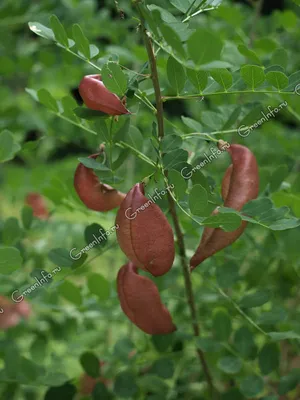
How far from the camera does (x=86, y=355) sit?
698 mm

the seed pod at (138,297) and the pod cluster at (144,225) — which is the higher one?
the pod cluster at (144,225)

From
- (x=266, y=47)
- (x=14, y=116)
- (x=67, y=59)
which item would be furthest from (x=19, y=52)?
(x=266, y=47)

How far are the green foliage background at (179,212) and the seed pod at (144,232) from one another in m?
0.03

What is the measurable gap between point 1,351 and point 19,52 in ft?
1.95

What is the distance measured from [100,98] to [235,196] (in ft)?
0.44

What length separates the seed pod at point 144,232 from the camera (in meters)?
0.45

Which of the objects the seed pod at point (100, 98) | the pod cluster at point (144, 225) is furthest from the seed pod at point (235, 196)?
the seed pod at point (100, 98)

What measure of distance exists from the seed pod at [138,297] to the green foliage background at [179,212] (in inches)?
1.6

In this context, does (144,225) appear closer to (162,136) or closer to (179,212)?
(162,136)

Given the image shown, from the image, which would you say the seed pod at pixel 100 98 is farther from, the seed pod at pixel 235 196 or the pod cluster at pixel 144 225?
the seed pod at pixel 235 196

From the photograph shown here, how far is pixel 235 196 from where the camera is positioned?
508 mm

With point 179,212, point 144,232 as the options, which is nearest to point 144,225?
point 144,232

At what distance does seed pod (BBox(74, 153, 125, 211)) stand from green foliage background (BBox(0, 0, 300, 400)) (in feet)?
0.04

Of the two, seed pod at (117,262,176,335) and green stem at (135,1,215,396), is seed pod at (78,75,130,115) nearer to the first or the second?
green stem at (135,1,215,396)
